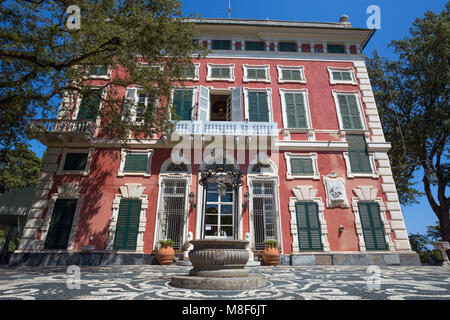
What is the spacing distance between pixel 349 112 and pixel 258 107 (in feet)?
17.7

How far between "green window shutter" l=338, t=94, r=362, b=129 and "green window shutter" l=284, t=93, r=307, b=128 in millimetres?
2284

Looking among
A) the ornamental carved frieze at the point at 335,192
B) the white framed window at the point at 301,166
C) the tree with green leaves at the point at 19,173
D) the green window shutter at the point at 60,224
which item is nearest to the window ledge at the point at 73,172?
the green window shutter at the point at 60,224

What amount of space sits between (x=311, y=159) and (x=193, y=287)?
10.2 meters

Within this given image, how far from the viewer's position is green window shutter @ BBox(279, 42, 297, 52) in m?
15.5

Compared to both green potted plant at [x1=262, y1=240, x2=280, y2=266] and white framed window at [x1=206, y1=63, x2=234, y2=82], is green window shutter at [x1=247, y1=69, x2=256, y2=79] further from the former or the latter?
green potted plant at [x1=262, y1=240, x2=280, y2=266]

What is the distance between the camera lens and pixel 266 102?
46.1 feet

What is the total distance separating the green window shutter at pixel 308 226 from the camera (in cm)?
1126

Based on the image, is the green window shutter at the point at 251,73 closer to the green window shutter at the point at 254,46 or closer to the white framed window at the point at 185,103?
the green window shutter at the point at 254,46

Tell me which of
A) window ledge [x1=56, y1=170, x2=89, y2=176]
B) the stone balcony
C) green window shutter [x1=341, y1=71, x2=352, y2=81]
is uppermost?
green window shutter [x1=341, y1=71, x2=352, y2=81]

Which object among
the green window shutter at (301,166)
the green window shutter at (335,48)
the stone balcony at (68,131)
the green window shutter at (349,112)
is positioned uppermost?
the green window shutter at (335,48)

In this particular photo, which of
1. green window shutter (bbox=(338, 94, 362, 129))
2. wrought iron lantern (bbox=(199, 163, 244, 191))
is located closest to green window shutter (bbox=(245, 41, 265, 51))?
green window shutter (bbox=(338, 94, 362, 129))

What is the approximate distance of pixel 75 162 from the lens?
484 inches

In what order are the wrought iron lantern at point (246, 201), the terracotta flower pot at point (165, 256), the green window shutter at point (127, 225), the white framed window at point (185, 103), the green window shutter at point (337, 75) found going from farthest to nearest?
the green window shutter at point (337, 75) < the white framed window at point (185, 103) < the wrought iron lantern at point (246, 201) < the green window shutter at point (127, 225) < the terracotta flower pot at point (165, 256)

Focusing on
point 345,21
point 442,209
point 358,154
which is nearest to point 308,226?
point 358,154
